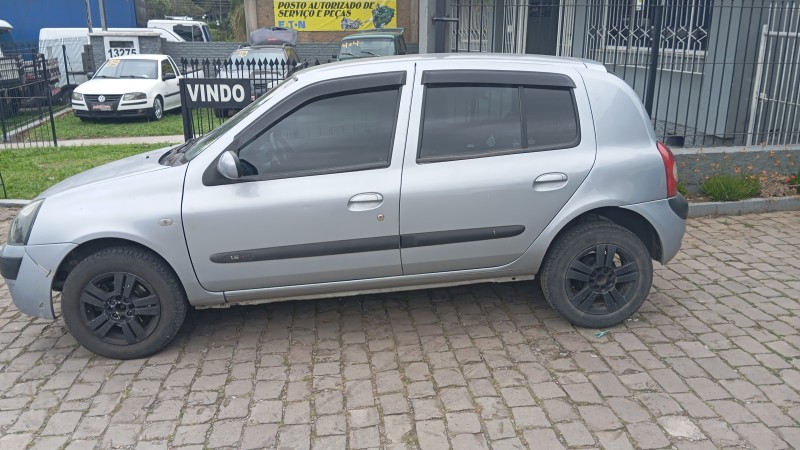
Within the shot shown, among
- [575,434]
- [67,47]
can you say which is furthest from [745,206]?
[67,47]

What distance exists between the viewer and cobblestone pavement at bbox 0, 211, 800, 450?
3506 mm

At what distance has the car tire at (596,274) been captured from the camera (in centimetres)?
445

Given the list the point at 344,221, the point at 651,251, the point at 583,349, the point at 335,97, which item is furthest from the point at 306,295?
the point at 651,251

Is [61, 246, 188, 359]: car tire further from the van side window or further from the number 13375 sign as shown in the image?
the number 13375 sign

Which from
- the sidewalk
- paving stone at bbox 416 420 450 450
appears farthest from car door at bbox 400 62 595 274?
the sidewalk

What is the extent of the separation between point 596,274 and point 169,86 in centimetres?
1379

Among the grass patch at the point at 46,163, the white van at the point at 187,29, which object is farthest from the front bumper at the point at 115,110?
the white van at the point at 187,29

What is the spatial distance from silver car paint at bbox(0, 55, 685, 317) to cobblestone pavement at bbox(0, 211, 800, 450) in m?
0.39

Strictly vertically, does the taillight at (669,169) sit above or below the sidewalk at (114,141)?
above

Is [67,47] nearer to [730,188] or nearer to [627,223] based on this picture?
[730,188]

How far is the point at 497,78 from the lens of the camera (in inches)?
174

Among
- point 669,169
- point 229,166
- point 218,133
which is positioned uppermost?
point 218,133

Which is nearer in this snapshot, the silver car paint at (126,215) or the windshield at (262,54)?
the silver car paint at (126,215)

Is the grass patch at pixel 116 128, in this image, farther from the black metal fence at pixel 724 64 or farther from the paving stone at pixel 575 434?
the paving stone at pixel 575 434
